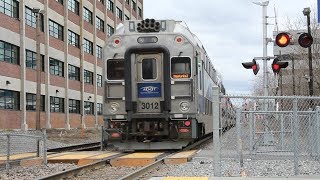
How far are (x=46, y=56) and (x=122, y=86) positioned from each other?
29.7m

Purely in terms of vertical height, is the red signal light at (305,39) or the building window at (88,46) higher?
the building window at (88,46)

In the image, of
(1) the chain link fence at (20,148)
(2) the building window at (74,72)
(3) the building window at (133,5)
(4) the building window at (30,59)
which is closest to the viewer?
(1) the chain link fence at (20,148)

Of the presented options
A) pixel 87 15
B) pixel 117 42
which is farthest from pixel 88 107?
pixel 117 42

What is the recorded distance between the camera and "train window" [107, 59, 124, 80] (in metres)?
17.9

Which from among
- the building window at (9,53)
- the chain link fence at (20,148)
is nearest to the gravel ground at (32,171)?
the chain link fence at (20,148)

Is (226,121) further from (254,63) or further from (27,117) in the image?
(27,117)

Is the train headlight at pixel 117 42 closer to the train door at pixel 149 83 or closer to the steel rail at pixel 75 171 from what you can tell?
the train door at pixel 149 83

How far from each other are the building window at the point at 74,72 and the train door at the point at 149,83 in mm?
35619

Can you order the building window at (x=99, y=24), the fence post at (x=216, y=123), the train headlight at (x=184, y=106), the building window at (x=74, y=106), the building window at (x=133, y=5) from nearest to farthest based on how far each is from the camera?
the fence post at (x=216, y=123), the train headlight at (x=184, y=106), the building window at (x=74, y=106), the building window at (x=99, y=24), the building window at (x=133, y=5)

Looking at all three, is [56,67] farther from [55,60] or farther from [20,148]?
[20,148]

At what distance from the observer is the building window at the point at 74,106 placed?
52625mm

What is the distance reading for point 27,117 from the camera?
4212cm

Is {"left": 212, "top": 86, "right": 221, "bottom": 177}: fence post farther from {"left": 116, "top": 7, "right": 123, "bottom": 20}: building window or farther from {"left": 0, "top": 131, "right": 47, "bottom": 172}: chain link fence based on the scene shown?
{"left": 116, "top": 7, "right": 123, "bottom": 20}: building window

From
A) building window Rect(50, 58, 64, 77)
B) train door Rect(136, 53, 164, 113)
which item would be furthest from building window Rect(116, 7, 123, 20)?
train door Rect(136, 53, 164, 113)
